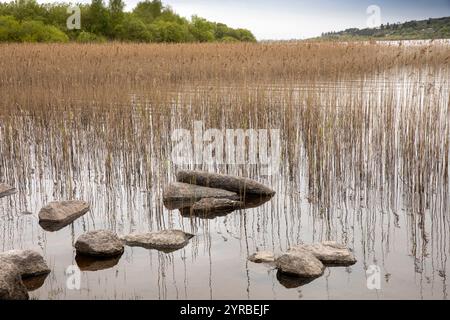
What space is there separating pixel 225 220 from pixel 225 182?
2.23 ft

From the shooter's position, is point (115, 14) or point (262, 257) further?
point (115, 14)

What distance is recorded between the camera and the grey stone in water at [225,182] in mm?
5039

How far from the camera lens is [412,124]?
17.3 ft

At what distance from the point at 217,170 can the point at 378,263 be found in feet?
7.50

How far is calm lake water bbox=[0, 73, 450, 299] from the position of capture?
3363 millimetres

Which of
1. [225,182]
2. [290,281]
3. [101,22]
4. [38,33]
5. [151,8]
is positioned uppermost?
[151,8]

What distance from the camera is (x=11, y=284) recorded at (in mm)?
3178

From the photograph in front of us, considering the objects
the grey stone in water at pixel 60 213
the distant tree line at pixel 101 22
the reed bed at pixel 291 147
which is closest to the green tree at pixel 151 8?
the distant tree line at pixel 101 22

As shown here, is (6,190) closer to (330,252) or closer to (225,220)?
(225,220)

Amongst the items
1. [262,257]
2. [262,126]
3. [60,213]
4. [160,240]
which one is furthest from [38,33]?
[262,257]

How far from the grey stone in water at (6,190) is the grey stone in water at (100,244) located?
1556 millimetres

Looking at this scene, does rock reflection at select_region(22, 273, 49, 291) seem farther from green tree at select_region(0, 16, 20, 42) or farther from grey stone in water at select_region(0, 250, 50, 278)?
green tree at select_region(0, 16, 20, 42)

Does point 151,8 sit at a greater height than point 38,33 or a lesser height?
greater

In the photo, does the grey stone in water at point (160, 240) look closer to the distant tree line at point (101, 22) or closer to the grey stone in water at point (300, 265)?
the grey stone in water at point (300, 265)
